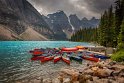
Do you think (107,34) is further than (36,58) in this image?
Yes

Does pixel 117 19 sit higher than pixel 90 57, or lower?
higher

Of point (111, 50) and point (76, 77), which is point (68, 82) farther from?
point (111, 50)

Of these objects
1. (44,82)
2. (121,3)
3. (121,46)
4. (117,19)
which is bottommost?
(44,82)

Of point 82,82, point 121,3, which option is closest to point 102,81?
point 82,82

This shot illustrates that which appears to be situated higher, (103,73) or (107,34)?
(107,34)

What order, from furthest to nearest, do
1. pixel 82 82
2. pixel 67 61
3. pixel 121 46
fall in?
1. pixel 67 61
2. pixel 121 46
3. pixel 82 82

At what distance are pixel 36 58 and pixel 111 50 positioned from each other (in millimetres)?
20666

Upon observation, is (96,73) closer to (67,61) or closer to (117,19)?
(67,61)

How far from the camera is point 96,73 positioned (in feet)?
65.0

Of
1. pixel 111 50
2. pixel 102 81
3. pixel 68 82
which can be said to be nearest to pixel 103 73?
pixel 102 81

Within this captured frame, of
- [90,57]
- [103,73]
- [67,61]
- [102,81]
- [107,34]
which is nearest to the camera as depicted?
[102,81]

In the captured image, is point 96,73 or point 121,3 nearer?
point 96,73

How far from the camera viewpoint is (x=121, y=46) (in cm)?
3644

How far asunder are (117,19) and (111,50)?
1445cm
